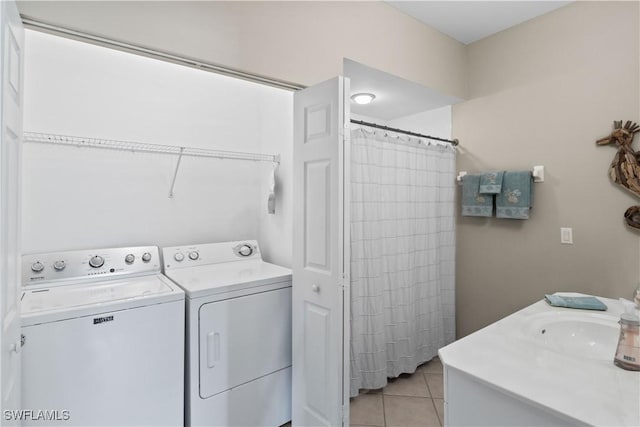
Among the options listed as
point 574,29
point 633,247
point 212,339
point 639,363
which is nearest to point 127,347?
point 212,339

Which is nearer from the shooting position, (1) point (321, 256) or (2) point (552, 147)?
(1) point (321, 256)

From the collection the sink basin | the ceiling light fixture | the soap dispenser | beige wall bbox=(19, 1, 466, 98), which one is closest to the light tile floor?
the sink basin

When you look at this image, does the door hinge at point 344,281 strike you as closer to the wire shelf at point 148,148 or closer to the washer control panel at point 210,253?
the washer control panel at point 210,253

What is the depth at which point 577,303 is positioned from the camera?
1.72 meters

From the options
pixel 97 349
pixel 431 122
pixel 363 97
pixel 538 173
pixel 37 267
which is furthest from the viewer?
pixel 431 122

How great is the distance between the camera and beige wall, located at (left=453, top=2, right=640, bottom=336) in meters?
2.03

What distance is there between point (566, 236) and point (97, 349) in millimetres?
2833

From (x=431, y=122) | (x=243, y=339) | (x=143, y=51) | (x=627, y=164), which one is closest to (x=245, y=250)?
(x=243, y=339)

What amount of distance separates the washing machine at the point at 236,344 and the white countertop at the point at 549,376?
1.10 m

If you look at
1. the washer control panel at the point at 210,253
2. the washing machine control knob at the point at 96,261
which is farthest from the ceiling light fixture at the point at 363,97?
the washing machine control knob at the point at 96,261

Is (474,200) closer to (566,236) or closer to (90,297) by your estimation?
(566,236)

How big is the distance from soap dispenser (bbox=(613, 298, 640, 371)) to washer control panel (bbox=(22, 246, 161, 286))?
232cm

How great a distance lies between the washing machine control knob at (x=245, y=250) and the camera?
2.54 meters

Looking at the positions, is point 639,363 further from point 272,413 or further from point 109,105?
point 109,105
